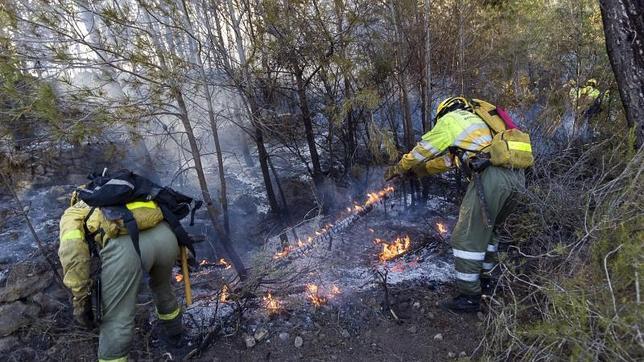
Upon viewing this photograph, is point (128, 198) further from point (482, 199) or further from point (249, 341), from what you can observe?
point (482, 199)

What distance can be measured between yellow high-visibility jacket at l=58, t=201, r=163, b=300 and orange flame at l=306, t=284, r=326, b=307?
168 cm

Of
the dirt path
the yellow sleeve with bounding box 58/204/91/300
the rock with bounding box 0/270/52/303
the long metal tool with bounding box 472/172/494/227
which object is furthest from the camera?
the rock with bounding box 0/270/52/303

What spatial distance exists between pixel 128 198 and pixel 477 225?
2.92 m

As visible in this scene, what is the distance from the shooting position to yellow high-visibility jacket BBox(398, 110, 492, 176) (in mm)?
3707

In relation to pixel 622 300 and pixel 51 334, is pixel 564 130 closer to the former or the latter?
pixel 622 300

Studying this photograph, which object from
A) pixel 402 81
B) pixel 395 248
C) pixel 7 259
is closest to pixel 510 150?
pixel 395 248

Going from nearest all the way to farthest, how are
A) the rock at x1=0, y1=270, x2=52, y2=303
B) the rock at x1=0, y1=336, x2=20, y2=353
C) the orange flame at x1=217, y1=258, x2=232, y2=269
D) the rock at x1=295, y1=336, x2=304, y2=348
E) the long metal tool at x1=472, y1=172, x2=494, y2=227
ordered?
the rock at x1=295, y1=336, x2=304, y2=348, the rock at x1=0, y1=336, x2=20, y2=353, the long metal tool at x1=472, y1=172, x2=494, y2=227, the rock at x1=0, y1=270, x2=52, y2=303, the orange flame at x1=217, y1=258, x2=232, y2=269

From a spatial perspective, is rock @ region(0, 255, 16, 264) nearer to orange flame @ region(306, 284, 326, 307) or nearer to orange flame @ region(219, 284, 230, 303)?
orange flame @ region(219, 284, 230, 303)

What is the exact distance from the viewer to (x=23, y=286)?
3867 millimetres

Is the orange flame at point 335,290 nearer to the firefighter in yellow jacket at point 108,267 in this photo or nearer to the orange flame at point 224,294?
the orange flame at point 224,294

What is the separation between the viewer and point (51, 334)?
3473mm

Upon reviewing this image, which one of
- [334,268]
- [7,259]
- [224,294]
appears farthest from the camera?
[7,259]

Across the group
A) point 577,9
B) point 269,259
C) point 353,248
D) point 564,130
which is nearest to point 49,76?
point 269,259

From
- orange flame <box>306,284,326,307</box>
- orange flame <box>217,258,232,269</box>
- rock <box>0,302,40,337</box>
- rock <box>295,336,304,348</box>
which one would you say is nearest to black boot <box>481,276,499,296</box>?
orange flame <box>306,284,326,307</box>
